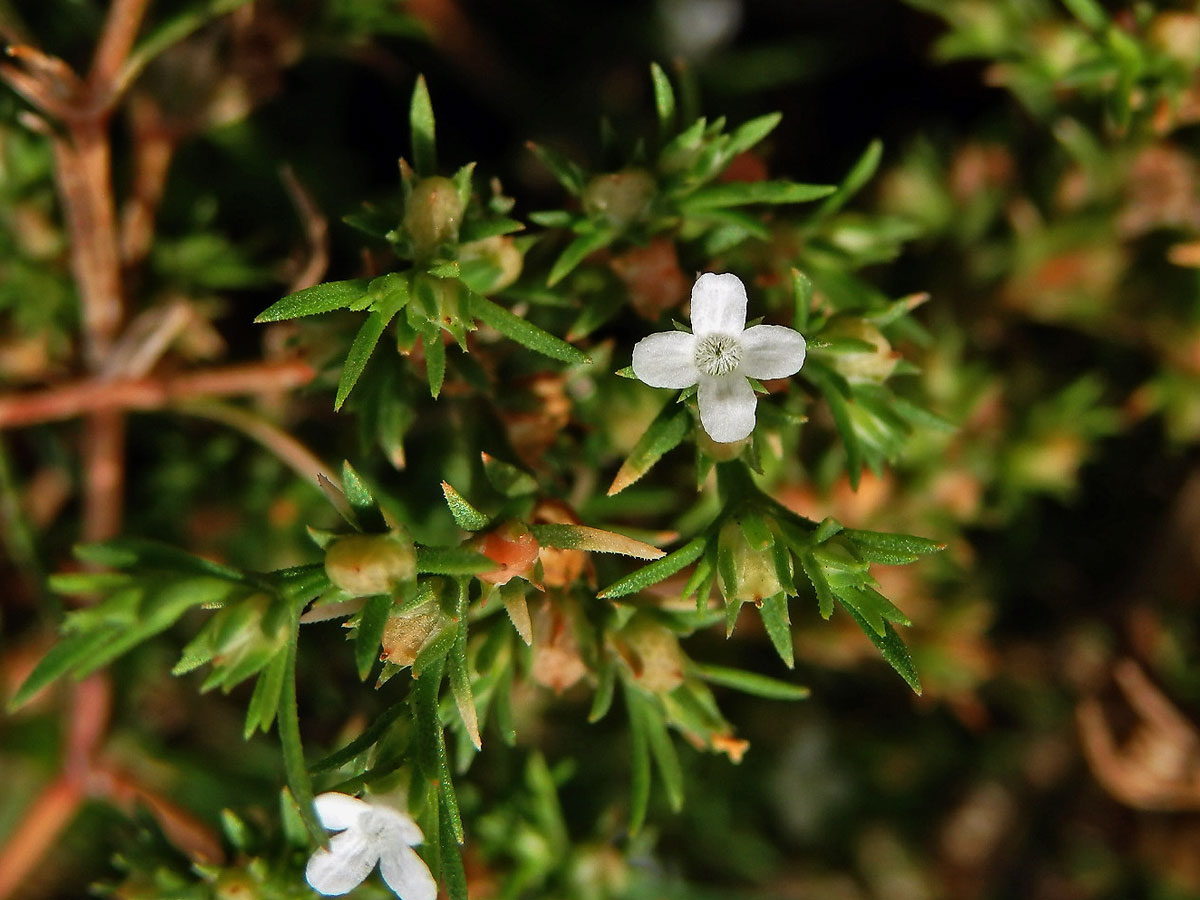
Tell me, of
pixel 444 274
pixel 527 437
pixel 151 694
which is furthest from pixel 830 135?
pixel 151 694

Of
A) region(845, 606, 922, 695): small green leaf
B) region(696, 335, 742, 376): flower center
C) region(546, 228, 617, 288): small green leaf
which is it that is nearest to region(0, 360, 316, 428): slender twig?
region(546, 228, 617, 288): small green leaf

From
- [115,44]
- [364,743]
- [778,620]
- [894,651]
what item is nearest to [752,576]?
[778,620]

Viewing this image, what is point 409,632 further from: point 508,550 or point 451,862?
point 451,862

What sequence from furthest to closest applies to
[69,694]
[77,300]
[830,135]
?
[830,135] < [69,694] < [77,300]

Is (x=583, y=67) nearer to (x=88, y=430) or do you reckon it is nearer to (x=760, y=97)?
(x=760, y=97)

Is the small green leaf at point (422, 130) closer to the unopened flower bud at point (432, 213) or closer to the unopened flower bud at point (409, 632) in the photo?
the unopened flower bud at point (432, 213)

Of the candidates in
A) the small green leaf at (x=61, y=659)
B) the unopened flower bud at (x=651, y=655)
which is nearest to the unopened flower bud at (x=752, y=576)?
the unopened flower bud at (x=651, y=655)
